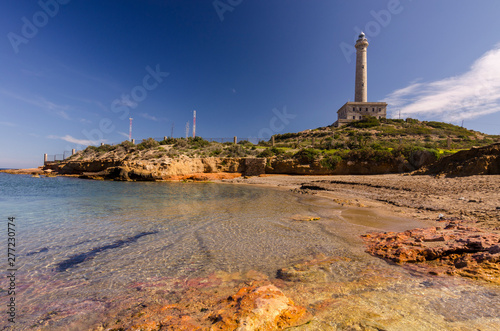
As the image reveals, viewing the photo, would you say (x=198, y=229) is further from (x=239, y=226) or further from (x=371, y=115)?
(x=371, y=115)

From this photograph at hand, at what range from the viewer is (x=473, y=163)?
13680mm

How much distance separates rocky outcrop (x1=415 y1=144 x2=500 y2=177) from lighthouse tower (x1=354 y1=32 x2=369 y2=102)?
5383 centimetres

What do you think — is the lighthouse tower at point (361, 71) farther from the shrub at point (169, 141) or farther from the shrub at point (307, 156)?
the shrub at point (169, 141)

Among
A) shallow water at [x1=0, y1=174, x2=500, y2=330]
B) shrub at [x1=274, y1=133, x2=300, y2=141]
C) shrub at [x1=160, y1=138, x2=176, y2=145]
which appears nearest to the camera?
shallow water at [x1=0, y1=174, x2=500, y2=330]

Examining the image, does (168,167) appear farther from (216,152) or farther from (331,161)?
(331,161)

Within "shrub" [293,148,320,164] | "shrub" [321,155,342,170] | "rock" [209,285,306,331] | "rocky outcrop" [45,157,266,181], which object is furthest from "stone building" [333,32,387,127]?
"rock" [209,285,306,331]

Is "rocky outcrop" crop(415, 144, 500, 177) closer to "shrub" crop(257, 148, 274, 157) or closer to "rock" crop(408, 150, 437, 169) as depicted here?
"rock" crop(408, 150, 437, 169)

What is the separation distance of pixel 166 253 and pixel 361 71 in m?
74.3

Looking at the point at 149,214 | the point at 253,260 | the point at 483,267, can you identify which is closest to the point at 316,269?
the point at 253,260

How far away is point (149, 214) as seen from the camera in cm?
823

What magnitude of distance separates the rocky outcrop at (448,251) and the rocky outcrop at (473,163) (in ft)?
42.3

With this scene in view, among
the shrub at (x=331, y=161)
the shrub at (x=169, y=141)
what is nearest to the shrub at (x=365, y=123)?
the shrub at (x=331, y=161)

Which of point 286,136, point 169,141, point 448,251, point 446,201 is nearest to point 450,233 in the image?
point 448,251

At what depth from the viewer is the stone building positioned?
60969 mm
